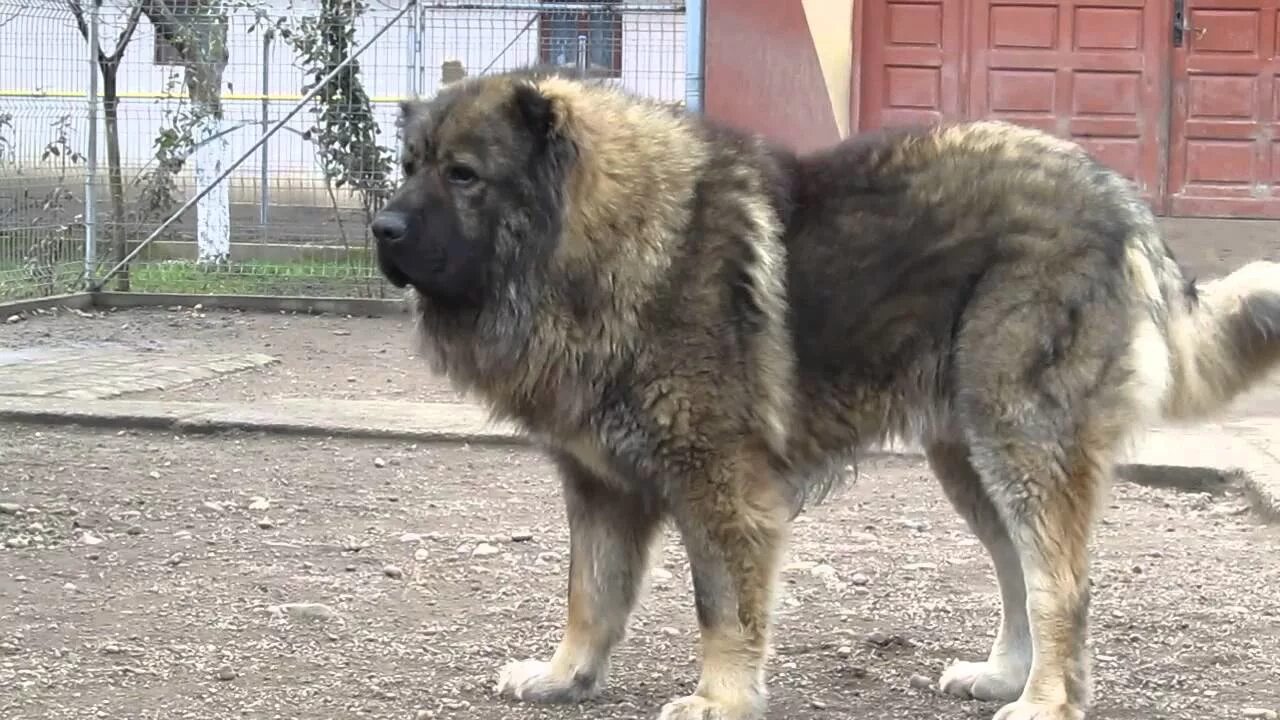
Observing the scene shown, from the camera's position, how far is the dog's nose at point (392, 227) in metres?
3.74

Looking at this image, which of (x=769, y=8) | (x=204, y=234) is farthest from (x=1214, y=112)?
(x=204, y=234)

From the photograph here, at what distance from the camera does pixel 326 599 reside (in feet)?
16.3

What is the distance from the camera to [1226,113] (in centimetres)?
1372

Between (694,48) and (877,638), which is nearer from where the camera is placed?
(877,638)

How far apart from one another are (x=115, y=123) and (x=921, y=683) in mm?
9724

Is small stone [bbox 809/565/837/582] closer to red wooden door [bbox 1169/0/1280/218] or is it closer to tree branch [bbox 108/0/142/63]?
tree branch [bbox 108/0/142/63]

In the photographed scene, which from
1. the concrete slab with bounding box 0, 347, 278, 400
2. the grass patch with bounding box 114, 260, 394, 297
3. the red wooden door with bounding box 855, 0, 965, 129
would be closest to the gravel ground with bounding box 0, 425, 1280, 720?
the concrete slab with bounding box 0, 347, 278, 400

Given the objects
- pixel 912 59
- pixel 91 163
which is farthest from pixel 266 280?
pixel 912 59

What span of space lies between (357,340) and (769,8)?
4598mm

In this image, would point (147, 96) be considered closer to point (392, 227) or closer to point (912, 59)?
point (912, 59)

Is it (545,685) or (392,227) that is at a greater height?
(392,227)

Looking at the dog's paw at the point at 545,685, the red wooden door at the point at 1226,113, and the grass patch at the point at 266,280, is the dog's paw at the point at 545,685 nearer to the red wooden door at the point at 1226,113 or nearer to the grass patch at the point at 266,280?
the grass patch at the point at 266,280

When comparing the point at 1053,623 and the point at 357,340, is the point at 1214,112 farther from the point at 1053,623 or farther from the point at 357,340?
the point at 1053,623

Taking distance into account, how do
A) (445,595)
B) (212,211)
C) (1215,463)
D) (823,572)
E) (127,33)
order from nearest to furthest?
(445,595)
(823,572)
(1215,463)
(127,33)
(212,211)
